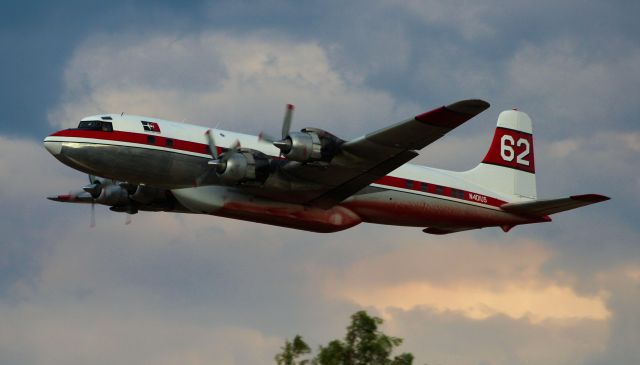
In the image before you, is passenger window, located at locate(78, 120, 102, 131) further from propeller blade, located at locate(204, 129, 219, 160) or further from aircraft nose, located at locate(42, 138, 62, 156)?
propeller blade, located at locate(204, 129, 219, 160)

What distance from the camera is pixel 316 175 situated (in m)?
32.9

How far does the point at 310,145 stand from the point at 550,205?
1028cm

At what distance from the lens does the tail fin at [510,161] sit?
39.1m

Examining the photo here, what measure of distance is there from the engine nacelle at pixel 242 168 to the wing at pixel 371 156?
79 centimetres

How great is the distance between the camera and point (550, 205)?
3694 cm

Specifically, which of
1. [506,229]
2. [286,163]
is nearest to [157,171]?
[286,163]

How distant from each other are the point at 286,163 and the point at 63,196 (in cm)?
1101

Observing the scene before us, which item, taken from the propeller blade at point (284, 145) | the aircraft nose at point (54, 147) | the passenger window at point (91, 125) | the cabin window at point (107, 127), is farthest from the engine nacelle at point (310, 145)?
the aircraft nose at point (54, 147)

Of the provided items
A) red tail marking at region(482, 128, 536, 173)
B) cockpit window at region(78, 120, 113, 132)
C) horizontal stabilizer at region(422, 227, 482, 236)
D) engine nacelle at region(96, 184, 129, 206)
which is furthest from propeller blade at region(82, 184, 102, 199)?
red tail marking at region(482, 128, 536, 173)

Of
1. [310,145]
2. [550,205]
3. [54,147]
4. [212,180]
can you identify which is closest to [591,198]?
[550,205]

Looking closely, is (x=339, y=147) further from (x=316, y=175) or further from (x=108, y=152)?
(x=108, y=152)

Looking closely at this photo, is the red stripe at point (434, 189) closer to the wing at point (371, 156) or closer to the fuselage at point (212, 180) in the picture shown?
the fuselage at point (212, 180)

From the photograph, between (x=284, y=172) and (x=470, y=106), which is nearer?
(x=470, y=106)

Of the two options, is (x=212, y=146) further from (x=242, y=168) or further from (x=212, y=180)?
(x=242, y=168)
